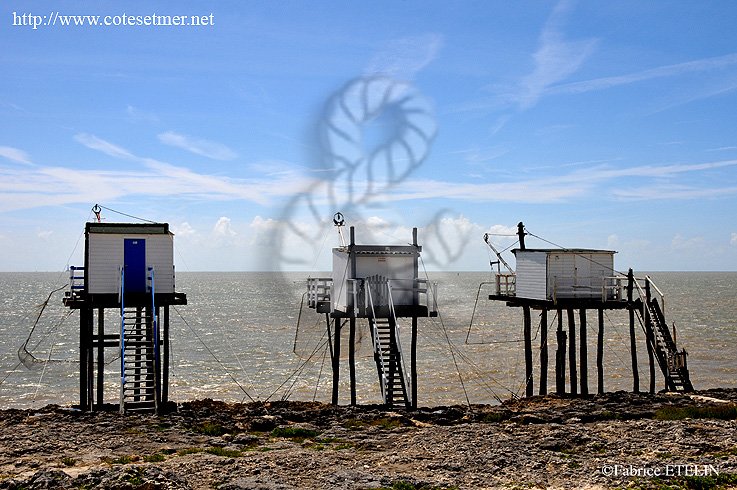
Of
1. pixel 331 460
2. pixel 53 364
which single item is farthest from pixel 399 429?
pixel 53 364

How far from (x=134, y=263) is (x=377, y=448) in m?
14.0

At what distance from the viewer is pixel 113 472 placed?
1738 cm

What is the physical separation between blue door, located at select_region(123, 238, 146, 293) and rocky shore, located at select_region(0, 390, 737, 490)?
520cm

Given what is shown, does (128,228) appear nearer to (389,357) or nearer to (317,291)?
(317,291)

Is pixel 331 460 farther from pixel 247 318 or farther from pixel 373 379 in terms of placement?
pixel 247 318

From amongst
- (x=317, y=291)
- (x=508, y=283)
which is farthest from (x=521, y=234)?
(x=317, y=291)

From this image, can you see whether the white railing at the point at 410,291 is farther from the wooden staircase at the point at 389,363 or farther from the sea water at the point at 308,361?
the sea water at the point at 308,361

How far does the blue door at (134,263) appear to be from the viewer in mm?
29812

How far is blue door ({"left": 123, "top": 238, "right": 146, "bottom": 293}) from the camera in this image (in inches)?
1174

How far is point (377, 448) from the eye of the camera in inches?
827

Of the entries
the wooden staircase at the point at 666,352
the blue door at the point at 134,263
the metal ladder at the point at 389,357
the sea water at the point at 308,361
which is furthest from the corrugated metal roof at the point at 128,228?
the wooden staircase at the point at 666,352

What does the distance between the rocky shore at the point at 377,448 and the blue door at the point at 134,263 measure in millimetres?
5200

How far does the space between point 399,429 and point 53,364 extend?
136 ft

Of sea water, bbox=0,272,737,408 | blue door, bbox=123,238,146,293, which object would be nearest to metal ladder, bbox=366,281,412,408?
sea water, bbox=0,272,737,408
